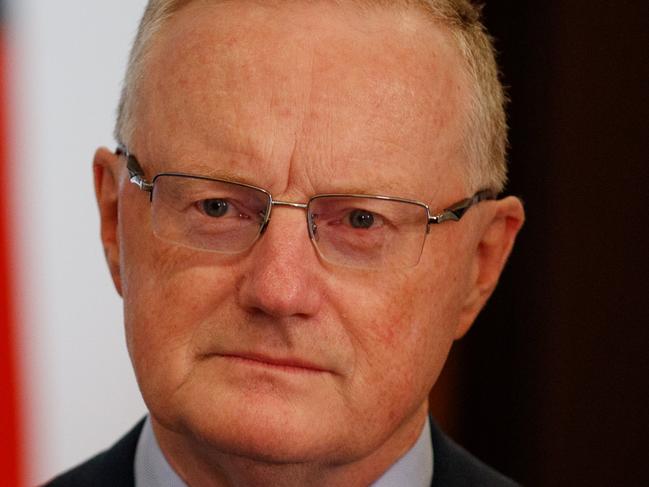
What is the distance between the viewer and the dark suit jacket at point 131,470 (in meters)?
2.08

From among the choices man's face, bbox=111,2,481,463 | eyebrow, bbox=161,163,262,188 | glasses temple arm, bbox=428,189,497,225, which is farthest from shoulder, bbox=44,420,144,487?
glasses temple arm, bbox=428,189,497,225

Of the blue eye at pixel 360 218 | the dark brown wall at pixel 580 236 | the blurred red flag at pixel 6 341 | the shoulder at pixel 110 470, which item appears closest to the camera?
the blue eye at pixel 360 218

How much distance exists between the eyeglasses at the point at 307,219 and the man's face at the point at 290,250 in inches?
0.7

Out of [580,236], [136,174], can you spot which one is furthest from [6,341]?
[580,236]

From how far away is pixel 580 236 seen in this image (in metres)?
3.36

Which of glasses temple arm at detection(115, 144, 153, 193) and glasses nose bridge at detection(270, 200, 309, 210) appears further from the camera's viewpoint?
glasses temple arm at detection(115, 144, 153, 193)

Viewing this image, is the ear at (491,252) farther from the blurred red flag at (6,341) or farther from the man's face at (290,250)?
the blurred red flag at (6,341)

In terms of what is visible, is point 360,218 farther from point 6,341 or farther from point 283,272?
point 6,341

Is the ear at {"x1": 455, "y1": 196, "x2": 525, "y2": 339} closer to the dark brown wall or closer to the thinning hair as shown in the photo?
the thinning hair

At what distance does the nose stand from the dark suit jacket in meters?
0.52

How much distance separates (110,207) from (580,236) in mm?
1712

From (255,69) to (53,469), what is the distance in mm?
1617

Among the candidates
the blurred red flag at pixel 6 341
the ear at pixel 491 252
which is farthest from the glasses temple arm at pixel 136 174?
the blurred red flag at pixel 6 341

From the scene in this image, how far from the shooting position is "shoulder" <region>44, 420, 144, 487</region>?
2072 mm
